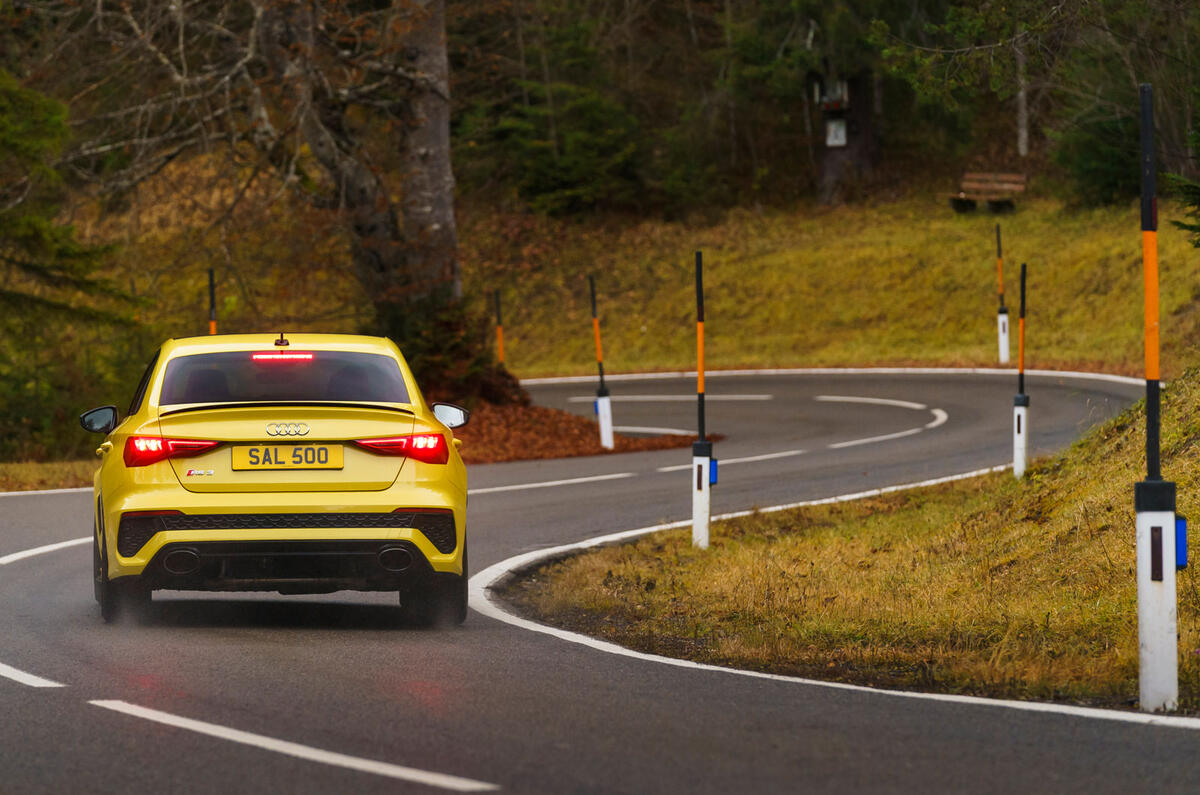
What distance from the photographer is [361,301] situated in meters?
28.0

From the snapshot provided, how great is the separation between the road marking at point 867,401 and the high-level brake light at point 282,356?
2112cm

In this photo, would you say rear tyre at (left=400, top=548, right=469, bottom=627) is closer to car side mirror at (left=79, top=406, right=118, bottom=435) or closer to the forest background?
car side mirror at (left=79, top=406, right=118, bottom=435)

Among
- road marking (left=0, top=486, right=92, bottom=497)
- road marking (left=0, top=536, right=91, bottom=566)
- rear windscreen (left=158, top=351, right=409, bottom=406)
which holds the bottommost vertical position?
road marking (left=0, top=486, right=92, bottom=497)

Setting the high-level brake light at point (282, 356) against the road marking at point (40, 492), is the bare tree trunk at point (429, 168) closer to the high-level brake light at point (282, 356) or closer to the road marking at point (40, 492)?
the road marking at point (40, 492)

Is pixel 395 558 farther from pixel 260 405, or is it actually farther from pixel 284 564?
pixel 260 405

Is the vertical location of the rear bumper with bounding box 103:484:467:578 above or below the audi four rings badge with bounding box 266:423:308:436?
below

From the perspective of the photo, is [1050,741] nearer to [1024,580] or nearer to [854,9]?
[1024,580]

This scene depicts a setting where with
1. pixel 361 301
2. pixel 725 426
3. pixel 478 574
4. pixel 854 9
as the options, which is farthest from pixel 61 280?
pixel 854 9

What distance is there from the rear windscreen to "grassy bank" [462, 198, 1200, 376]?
92.5 ft

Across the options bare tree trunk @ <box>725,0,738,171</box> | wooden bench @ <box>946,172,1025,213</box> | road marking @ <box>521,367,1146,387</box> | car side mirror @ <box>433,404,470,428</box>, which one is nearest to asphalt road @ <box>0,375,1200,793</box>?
car side mirror @ <box>433,404,470,428</box>

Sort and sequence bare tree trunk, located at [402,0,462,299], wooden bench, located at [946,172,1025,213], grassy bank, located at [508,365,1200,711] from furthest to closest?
wooden bench, located at [946,172,1025,213] < bare tree trunk, located at [402,0,462,299] < grassy bank, located at [508,365,1200,711]

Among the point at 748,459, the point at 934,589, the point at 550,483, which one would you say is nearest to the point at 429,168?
the point at 748,459

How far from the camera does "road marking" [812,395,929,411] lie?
3101 cm

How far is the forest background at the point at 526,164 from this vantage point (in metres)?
25.0
